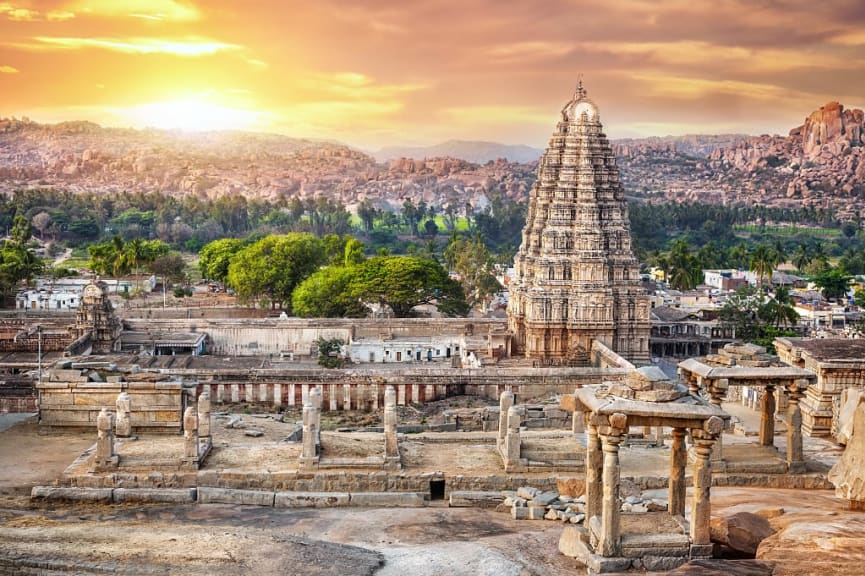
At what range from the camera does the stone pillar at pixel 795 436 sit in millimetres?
21078

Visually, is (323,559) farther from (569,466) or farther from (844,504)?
(844,504)

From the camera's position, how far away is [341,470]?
20.8 m

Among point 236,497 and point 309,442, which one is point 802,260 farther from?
point 236,497

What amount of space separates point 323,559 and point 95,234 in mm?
98205

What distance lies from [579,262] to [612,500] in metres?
26.9

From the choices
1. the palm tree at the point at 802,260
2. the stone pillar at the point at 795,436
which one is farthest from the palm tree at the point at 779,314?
the stone pillar at the point at 795,436

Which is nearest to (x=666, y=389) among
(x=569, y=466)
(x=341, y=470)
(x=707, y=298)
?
(x=569, y=466)

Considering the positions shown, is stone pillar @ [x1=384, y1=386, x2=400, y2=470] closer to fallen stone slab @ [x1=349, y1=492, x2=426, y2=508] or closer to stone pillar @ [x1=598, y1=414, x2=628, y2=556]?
fallen stone slab @ [x1=349, y1=492, x2=426, y2=508]

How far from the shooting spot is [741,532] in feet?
53.3

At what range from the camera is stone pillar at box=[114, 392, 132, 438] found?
23.2 meters

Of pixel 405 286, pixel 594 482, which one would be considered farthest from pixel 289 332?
pixel 594 482

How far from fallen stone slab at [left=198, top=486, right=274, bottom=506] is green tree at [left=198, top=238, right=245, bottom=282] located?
45.1m

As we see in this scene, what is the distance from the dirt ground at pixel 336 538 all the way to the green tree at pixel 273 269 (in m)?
36.2

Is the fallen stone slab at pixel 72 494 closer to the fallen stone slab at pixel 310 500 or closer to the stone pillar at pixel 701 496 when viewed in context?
the fallen stone slab at pixel 310 500
